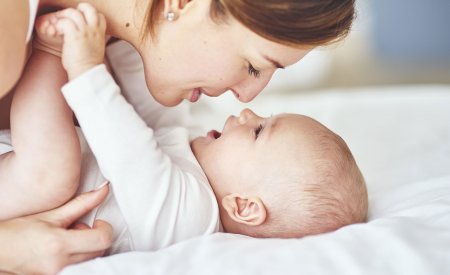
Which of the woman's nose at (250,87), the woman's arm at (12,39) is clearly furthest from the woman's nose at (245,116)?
the woman's arm at (12,39)

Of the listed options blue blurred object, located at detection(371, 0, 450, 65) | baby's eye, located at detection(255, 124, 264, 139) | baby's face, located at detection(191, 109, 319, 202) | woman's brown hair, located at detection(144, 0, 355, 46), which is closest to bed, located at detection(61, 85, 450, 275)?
baby's face, located at detection(191, 109, 319, 202)

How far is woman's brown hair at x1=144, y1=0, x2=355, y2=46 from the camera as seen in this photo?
3.56 feet

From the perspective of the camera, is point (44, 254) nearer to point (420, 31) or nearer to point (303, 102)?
point (303, 102)

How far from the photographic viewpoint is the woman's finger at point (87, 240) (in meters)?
1.08

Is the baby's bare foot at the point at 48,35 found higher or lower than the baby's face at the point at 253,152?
higher

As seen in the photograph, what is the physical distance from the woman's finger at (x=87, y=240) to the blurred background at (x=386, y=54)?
1.62 metres

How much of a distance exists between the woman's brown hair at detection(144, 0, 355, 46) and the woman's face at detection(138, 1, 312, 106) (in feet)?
0.10

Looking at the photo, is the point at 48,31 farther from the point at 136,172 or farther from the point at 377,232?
the point at 377,232

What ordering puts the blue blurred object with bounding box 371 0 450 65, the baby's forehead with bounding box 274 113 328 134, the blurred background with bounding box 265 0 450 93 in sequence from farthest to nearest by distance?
1. the blue blurred object with bounding box 371 0 450 65
2. the blurred background with bounding box 265 0 450 93
3. the baby's forehead with bounding box 274 113 328 134

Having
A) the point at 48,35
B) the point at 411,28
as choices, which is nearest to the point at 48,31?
the point at 48,35

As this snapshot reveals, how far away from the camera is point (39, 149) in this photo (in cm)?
109

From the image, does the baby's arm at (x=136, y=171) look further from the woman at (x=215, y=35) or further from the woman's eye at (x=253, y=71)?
the woman's eye at (x=253, y=71)

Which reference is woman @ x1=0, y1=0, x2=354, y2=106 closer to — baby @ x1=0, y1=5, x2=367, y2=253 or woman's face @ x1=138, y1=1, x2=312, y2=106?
woman's face @ x1=138, y1=1, x2=312, y2=106

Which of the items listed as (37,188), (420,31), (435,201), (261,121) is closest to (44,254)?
(37,188)
